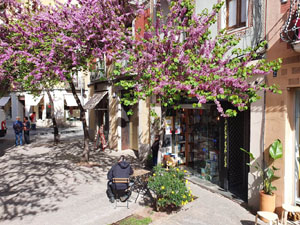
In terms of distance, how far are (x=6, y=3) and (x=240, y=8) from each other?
898 cm

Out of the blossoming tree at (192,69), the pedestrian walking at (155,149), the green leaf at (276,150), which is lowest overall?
the pedestrian walking at (155,149)

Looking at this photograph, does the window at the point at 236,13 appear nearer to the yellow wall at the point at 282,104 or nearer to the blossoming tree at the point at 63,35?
the yellow wall at the point at 282,104

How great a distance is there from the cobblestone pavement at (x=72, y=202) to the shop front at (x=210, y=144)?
889mm

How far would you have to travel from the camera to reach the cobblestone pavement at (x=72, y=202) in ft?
16.5

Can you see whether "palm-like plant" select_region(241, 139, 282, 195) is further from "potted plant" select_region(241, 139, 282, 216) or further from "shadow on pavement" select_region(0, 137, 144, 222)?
"shadow on pavement" select_region(0, 137, 144, 222)

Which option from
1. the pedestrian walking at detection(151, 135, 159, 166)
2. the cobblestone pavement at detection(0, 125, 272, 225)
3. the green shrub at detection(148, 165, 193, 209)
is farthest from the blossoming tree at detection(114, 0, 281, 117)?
the pedestrian walking at detection(151, 135, 159, 166)

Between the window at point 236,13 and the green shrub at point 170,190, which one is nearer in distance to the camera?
the green shrub at point 170,190

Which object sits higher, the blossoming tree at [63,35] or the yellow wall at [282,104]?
the blossoming tree at [63,35]

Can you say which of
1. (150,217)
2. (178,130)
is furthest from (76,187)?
(178,130)

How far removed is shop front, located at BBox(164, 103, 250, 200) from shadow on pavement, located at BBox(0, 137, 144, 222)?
2418 millimetres

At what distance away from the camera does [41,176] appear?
7945mm

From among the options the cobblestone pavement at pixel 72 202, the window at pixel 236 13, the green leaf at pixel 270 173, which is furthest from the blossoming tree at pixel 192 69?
the cobblestone pavement at pixel 72 202

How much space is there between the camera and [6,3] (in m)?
8.57

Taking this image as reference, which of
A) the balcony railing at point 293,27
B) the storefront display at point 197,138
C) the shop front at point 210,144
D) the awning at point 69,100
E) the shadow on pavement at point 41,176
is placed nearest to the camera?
the balcony railing at point 293,27
